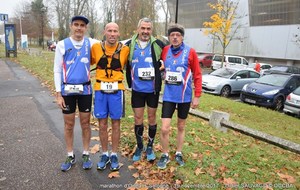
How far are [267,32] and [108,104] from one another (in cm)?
3601

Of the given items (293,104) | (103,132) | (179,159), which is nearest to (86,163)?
(103,132)

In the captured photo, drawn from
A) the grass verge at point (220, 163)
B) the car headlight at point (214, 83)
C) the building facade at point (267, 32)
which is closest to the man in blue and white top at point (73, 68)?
the grass verge at point (220, 163)

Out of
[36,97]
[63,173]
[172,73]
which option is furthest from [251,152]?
[36,97]

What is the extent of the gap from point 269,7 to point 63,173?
37309 millimetres

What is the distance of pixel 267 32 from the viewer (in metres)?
35.7

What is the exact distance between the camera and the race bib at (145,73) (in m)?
4.20

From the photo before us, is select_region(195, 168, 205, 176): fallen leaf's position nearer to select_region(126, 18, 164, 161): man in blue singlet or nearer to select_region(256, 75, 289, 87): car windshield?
select_region(126, 18, 164, 161): man in blue singlet

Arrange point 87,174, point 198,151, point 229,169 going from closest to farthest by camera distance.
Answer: point 87,174
point 229,169
point 198,151

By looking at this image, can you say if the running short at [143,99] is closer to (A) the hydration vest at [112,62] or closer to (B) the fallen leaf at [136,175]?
(A) the hydration vest at [112,62]

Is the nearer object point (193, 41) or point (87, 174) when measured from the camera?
point (87, 174)

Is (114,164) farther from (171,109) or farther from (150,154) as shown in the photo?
(171,109)

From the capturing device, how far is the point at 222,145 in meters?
5.57

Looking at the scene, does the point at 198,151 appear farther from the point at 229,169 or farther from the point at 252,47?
the point at 252,47

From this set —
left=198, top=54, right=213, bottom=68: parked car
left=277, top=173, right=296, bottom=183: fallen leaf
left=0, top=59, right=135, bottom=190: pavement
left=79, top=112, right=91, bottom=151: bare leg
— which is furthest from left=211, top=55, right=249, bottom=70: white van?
left=79, top=112, right=91, bottom=151: bare leg
